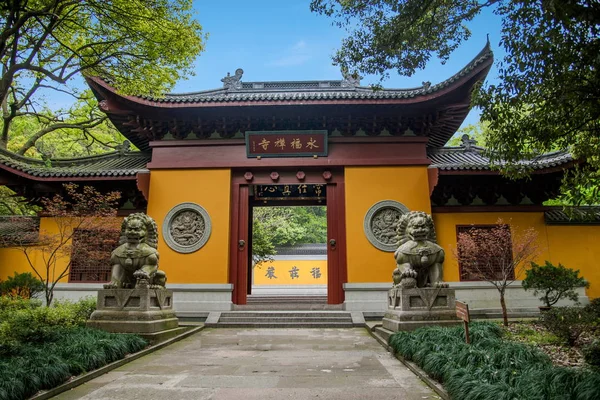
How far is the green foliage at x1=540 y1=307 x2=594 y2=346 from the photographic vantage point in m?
4.86

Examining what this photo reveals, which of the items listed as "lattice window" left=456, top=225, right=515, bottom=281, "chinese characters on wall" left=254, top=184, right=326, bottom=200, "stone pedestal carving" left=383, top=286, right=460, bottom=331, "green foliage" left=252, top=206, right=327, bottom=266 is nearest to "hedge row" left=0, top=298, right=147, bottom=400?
"stone pedestal carving" left=383, top=286, right=460, bottom=331

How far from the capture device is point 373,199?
1009cm

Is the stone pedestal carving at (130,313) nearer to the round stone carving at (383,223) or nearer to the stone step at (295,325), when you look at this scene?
the stone step at (295,325)

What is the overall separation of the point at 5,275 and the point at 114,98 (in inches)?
222

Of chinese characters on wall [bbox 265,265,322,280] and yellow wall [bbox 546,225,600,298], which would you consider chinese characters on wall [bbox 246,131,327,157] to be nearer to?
yellow wall [bbox 546,225,600,298]

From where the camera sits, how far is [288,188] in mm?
12648

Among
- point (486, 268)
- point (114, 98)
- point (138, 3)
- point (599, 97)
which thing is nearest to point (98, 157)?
point (114, 98)

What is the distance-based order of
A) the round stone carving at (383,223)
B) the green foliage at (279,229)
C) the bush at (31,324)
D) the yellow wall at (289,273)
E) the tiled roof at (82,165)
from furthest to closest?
1. the yellow wall at (289,273)
2. the green foliage at (279,229)
3. the round stone carving at (383,223)
4. the tiled roof at (82,165)
5. the bush at (31,324)

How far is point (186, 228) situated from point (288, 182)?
291cm

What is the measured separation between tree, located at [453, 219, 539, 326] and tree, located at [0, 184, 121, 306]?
8435 mm

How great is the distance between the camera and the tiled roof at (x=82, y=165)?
966 centimetres

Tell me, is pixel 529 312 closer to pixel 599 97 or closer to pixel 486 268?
pixel 486 268

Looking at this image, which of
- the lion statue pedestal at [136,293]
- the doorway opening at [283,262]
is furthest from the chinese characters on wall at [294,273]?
the lion statue pedestal at [136,293]

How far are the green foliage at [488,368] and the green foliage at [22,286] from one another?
29.0 feet
